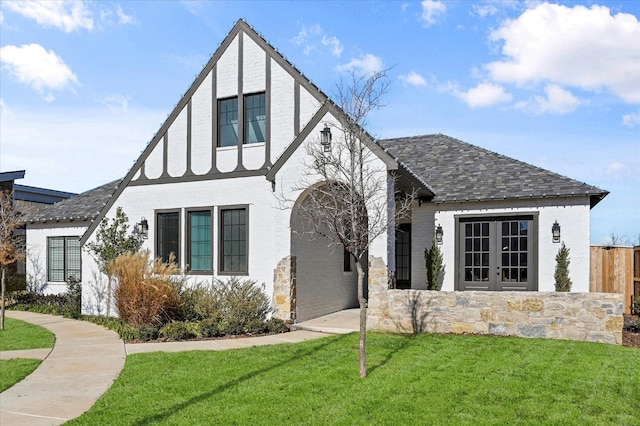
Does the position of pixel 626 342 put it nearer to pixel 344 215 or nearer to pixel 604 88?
pixel 344 215

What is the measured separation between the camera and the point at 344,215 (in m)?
8.65

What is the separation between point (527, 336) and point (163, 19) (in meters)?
10.5

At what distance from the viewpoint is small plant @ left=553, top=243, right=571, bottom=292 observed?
1327 centimetres

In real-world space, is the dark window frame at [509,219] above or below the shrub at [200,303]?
above

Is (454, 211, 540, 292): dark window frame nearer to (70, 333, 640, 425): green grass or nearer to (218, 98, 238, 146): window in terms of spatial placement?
(70, 333, 640, 425): green grass

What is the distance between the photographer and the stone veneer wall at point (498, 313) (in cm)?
1014

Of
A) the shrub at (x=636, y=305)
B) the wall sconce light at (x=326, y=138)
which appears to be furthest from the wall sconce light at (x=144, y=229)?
the shrub at (x=636, y=305)

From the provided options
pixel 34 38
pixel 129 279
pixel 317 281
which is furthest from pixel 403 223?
pixel 34 38

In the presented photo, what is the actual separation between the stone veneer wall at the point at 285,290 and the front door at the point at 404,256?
5472 mm

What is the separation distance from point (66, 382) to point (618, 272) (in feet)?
47.8

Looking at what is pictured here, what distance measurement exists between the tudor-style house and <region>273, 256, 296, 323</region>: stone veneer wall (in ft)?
0.09

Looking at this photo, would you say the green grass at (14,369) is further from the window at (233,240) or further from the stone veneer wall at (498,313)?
the stone veneer wall at (498,313)

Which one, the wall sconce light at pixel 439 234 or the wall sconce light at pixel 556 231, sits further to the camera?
the wall sconce light at pixel 439 234

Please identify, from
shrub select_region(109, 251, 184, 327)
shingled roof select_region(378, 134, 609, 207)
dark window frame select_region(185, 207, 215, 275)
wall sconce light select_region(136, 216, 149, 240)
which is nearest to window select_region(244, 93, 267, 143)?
dark window frame select_region(185, 207, 215, 275)
